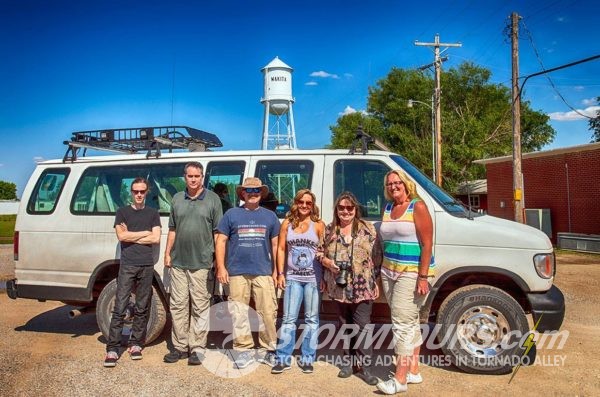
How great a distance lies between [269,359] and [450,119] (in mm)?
33164

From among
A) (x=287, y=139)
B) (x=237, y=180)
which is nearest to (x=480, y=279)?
(x=237, y=180)

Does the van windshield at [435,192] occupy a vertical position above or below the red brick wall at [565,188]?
below

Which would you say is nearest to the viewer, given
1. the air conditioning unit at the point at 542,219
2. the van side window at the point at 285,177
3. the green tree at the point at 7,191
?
the van side window at the point at 285,177

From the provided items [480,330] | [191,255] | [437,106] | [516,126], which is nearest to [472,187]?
[437,106]

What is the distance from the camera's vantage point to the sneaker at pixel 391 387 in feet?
13.8

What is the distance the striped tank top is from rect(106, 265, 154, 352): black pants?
254 cm

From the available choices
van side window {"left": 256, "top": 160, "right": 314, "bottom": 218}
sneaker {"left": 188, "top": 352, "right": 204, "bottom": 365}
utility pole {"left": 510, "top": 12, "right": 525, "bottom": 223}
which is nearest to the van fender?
van side window {"left": 256, "top": 160, "right": 314, "bottom": 218}

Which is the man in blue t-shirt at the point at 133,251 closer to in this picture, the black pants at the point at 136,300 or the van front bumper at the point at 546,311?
the black pants at the point at 136,300

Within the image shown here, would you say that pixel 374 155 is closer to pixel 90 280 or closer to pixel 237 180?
pixel 237 180

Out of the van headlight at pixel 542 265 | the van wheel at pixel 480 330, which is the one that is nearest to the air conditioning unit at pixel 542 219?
the van headlight at pixel 542 265

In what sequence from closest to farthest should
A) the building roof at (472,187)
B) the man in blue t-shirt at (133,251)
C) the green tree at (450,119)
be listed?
the man in blue t-shirt at (133,251) < the building roof at (472,187) < the green tree at (450,119)

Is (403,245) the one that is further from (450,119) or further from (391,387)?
(450,119)

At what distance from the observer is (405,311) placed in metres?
4.27

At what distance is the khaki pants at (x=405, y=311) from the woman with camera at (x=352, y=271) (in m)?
0.25
